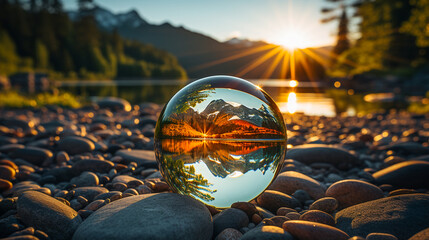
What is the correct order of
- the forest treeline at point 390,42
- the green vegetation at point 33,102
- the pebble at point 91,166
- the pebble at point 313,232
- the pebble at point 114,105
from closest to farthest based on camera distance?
1. the pebble at point 313,232
2. the pebble at point 91,166
3. the green vegetation at point 33,102
4. the pebble at point 114,105
5. the forest treeline at point 390,42

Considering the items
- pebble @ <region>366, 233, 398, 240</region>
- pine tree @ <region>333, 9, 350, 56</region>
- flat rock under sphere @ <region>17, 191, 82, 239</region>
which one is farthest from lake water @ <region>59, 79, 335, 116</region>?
pine tree @ <region>333, 9, 350, 56</region>

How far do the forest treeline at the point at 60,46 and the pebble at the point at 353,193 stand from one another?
51.1 m

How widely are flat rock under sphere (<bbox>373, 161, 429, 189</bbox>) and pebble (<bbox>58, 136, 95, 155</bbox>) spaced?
4.39 meters

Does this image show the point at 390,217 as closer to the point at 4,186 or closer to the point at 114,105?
the point at 4,186

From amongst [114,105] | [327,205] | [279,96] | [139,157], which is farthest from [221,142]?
[279,96]

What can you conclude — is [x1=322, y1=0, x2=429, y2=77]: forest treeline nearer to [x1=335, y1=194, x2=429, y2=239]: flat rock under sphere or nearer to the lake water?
the lake water

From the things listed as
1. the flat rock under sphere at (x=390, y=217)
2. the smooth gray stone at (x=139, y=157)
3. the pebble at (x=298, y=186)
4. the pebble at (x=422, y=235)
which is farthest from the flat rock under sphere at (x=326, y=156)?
the pebble at (x=422, y=235)

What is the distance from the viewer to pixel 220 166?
7.94ft

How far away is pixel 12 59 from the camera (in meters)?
47.4

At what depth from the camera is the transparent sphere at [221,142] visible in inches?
95.1

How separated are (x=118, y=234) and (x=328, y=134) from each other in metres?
6.71

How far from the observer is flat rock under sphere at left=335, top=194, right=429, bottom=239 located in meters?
2.24

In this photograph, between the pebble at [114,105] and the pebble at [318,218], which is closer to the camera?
the pebble at [318,218]

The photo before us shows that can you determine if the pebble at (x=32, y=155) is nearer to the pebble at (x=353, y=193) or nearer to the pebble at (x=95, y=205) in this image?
the pebble at (x=95, y=205)
